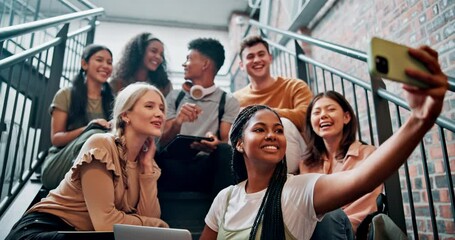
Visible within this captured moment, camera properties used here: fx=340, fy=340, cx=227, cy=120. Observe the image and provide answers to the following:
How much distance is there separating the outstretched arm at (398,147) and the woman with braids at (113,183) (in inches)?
27.6

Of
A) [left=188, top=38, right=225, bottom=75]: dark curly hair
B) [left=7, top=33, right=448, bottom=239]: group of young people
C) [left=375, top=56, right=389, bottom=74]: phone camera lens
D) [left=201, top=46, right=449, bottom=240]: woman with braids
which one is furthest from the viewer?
[left=188, top=38, right=225, bottom=75]: dark curly hair

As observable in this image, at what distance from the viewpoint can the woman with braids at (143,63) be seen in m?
2.39

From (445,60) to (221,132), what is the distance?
4.37 ft

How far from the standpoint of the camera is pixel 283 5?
410 centimetres

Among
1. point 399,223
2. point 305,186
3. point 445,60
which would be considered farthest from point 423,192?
point 305,186

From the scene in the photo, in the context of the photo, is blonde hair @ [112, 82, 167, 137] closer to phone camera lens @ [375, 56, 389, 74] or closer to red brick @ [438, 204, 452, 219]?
phone camera lens @ [375, 56, 389, 74]

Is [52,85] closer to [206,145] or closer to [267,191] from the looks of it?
[206,145]

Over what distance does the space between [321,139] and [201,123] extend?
0.68 m

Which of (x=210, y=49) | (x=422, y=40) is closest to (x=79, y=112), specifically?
(x=210, y=49)

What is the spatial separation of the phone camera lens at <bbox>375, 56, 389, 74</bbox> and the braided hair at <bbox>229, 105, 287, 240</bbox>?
22.5 inches

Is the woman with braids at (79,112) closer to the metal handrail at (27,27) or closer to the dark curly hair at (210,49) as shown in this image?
the metal handrail at (27,27)

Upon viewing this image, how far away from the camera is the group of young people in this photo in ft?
2.92

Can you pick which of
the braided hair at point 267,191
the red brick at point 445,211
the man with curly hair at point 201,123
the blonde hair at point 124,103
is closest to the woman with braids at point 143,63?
the man with curly hair at point 201,123

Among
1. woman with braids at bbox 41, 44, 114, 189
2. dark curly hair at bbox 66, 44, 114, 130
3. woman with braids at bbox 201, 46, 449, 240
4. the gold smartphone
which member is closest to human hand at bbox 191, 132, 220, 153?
woman with braids at bbox 201, 46, 449, 240
